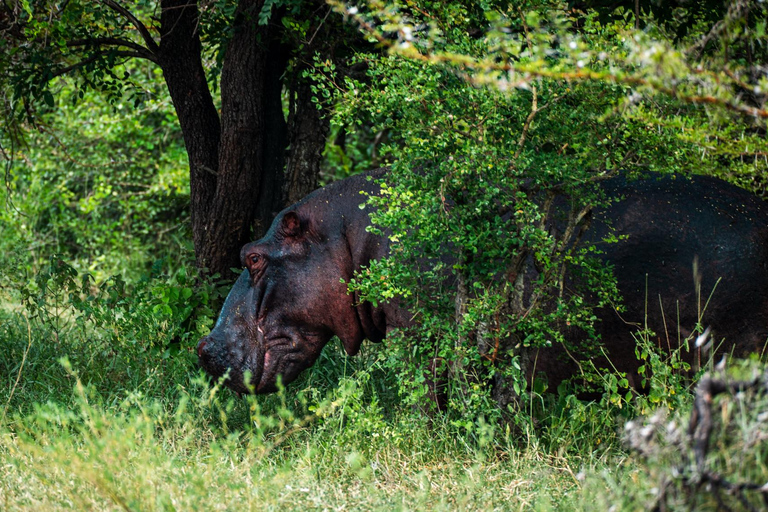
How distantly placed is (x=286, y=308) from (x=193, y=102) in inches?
75.1

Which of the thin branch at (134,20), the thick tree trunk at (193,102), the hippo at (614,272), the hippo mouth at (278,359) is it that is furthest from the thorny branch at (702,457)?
the thin branch at (134,20)

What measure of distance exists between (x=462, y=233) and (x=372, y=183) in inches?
49.2

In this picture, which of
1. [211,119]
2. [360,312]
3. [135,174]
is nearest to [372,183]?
[360,312]

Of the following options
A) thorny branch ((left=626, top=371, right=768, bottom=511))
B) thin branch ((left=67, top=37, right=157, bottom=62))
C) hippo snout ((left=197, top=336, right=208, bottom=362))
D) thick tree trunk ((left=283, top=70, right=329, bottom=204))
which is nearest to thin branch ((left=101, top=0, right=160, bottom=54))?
thin branch ((left=67, top=37, right=157, bottom=62))

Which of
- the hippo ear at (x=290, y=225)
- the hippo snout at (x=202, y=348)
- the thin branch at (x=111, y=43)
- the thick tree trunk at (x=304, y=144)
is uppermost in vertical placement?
the thin branch at (x=111, y=43)

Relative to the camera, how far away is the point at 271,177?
6316mm

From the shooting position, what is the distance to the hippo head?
5.12 m

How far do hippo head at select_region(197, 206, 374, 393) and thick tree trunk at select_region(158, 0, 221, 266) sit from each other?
117 cm

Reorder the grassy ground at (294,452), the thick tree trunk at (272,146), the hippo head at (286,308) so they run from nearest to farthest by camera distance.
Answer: the grassy ground at (294,452)
the hippo head at (286,308)
the thick tree trunk at (272,146)

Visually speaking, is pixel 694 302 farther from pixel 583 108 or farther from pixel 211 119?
pixel 211 119

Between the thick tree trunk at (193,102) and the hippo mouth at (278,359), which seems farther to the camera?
the thick tree trunk at (193,102)

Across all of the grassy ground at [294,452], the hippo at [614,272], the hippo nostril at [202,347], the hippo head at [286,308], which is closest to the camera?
the grassy ground at [294,452]

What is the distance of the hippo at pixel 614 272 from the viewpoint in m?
4.21

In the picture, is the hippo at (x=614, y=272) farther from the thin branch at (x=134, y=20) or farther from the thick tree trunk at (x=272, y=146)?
the thin branch at (x=134, y=20)
